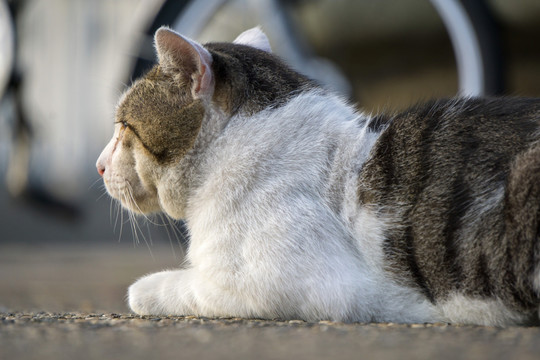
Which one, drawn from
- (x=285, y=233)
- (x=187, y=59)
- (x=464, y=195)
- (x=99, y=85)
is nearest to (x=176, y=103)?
(x=187, y=59)

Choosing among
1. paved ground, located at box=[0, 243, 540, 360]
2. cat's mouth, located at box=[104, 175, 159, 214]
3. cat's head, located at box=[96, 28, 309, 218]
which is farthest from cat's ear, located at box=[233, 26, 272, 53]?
paved ground, located at box=[0, 243, 540, 360]

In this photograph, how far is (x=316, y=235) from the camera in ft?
5.19

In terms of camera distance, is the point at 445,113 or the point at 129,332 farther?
the point at 445,113

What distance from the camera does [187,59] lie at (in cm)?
179

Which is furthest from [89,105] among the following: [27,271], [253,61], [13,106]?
[253,61]

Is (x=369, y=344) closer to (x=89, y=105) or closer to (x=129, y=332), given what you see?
(x=129, y=332)

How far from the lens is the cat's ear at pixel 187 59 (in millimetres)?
1756

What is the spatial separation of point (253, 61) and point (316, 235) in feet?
1.81

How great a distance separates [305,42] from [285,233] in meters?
1.66

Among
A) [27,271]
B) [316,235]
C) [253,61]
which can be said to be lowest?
[27,271]

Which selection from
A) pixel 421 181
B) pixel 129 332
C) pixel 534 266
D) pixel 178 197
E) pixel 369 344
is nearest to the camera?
pixel 369 344

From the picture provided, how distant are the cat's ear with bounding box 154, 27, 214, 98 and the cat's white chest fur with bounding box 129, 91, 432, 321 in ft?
0.40

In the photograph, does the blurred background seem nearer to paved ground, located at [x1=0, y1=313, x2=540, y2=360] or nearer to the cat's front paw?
the cat's front paw

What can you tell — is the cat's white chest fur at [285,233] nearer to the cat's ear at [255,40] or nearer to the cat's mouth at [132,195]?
the cat's mouth at [132,195]
